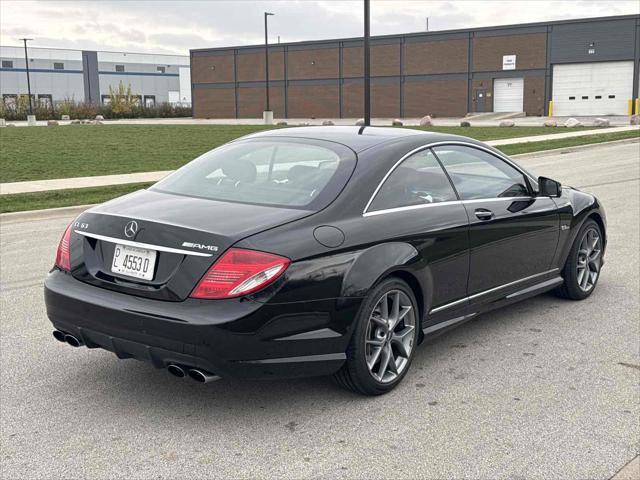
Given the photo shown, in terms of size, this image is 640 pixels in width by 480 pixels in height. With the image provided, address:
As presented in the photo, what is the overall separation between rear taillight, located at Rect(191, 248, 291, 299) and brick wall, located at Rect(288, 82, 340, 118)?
2534 inches

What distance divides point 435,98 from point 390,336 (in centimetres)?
5958

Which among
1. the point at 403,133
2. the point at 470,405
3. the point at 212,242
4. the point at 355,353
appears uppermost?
the point at 403,133

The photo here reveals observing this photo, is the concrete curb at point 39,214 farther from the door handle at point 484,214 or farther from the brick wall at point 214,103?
the brick wall at point 214,103

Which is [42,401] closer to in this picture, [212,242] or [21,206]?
[212,242]

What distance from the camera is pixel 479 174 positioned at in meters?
5.50

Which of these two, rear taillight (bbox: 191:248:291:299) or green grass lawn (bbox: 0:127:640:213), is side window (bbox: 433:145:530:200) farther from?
green grass lawn (bbox: 0:127:640:213)

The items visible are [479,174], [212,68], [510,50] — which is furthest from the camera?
[212,68]

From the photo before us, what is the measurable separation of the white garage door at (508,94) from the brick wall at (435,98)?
2507 millimetres

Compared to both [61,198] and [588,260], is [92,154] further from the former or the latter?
[588,260]

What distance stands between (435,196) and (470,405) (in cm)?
140

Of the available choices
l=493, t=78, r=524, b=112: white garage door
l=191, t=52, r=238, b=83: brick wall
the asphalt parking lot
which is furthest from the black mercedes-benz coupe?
l=191, t=52, r=238, b=83: brick wall

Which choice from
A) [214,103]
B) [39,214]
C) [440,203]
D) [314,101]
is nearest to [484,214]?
[440,203]

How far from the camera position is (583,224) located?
6312 mm

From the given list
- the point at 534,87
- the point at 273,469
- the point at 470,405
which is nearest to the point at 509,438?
the point at 470,405
